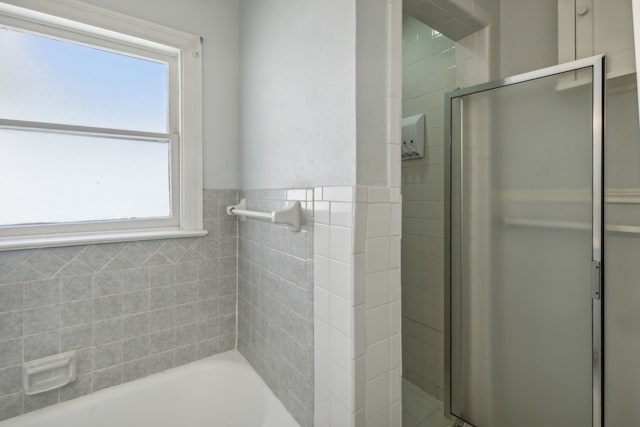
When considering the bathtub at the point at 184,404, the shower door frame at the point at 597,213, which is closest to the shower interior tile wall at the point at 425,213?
the shower door frame at the point at 597,213

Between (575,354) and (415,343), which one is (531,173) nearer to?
(575,354)

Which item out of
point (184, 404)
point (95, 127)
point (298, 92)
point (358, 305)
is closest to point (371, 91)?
point (298, 92)

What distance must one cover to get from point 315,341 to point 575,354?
1001 millimetres

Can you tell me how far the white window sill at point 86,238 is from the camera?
114 centimetres

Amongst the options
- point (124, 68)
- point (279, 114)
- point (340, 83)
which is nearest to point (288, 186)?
point (279, 114)

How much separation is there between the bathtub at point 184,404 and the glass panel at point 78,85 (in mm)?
1231

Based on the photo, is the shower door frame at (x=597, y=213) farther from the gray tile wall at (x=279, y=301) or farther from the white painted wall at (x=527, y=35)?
the gray tile wall at (x=279, y=301)

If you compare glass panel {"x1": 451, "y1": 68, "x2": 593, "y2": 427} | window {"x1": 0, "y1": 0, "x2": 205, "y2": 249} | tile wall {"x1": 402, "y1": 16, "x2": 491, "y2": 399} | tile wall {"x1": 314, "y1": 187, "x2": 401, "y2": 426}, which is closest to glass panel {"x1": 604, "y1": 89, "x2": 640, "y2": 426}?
glass panel {"x1": 451, "y1": 68, "x2": 593, "y2": 427}

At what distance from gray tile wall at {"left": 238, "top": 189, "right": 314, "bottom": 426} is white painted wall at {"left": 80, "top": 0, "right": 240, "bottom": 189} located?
198 mm

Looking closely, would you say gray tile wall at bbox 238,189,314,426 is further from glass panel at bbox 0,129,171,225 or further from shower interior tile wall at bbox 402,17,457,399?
shower interior tile wall at bbox 402,17,457,399

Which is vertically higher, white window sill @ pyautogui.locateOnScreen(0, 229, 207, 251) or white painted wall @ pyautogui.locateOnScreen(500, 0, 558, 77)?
white painted wall @ pyautogui.locateOnScreen(500, 0, 558, 77)

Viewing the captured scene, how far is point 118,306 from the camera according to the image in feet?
4.35

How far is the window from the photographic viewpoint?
1200mm

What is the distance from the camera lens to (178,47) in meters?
1.44
